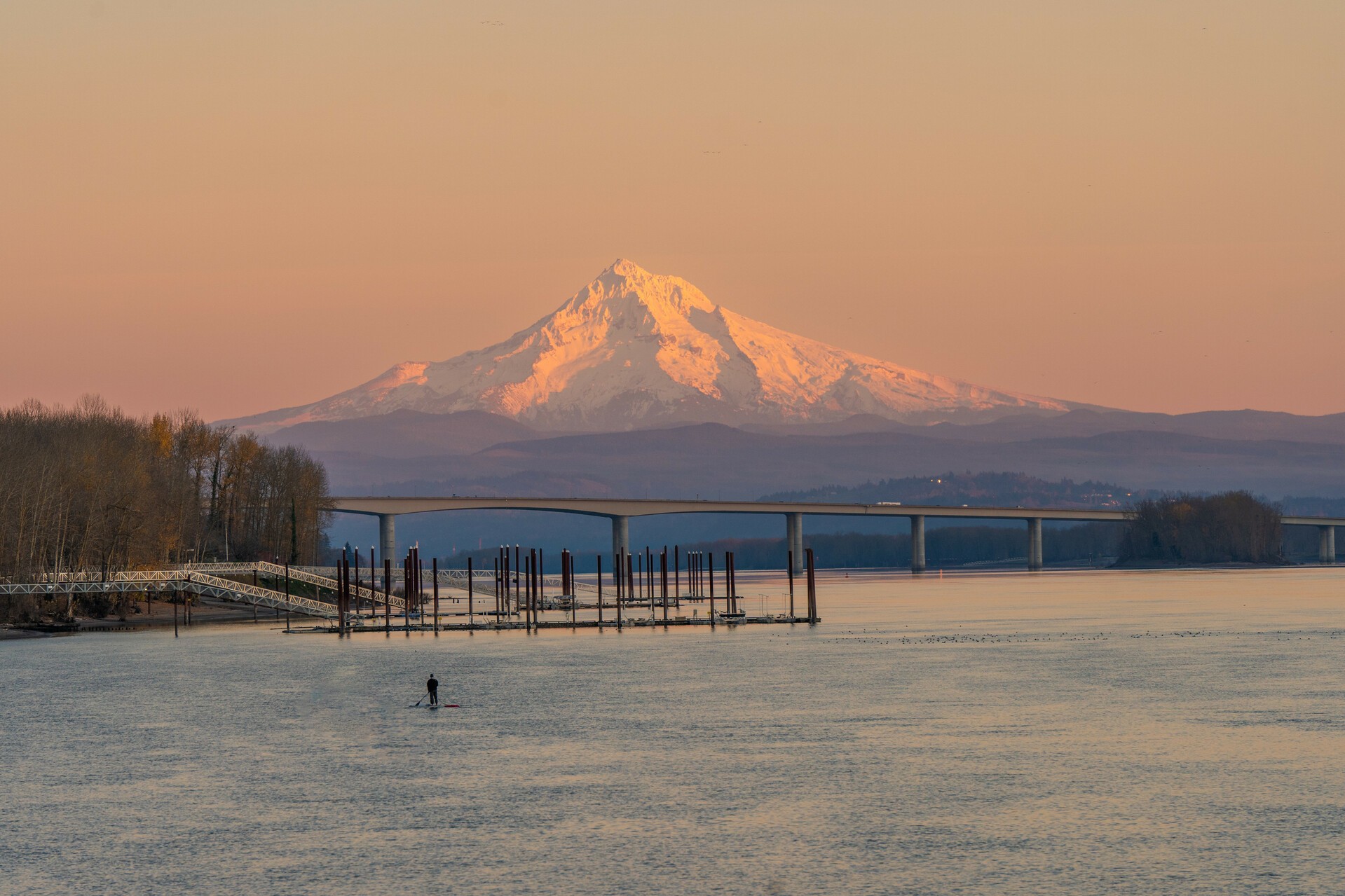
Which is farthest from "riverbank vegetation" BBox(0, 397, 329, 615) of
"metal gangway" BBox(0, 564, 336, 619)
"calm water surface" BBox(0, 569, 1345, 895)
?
"calm water surface" BBox(0, 569, 1345, 895)

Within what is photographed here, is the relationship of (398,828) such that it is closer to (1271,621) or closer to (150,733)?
(150,733)

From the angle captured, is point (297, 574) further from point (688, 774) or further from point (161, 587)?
point (688, 774)

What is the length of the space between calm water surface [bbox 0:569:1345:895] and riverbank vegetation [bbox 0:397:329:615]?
29756 millimetres

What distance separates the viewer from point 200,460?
479ft

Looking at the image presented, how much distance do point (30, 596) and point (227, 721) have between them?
5754 centimetres

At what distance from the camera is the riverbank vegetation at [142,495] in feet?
348

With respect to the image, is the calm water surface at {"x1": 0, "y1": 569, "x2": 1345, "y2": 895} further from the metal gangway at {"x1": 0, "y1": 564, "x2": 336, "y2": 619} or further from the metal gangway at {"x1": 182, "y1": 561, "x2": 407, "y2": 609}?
the metal gangway at {"x1": 182, "y1": 561, "x2": 407, "y2": 609}

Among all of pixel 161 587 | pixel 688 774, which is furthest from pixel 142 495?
pixel 688 774

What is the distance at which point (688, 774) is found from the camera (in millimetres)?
41969

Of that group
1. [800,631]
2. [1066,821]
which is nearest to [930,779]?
[1066,821]

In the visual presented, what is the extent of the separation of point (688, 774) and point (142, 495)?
84.0 metres

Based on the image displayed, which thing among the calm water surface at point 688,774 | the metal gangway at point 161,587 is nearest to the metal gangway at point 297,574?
the metal gangway at point 161,587

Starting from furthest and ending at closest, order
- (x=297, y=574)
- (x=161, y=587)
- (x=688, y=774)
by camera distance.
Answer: (x=297, y=574), (x=161, y=587), (x=688, y=774)

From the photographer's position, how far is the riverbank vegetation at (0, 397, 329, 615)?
106125mm
